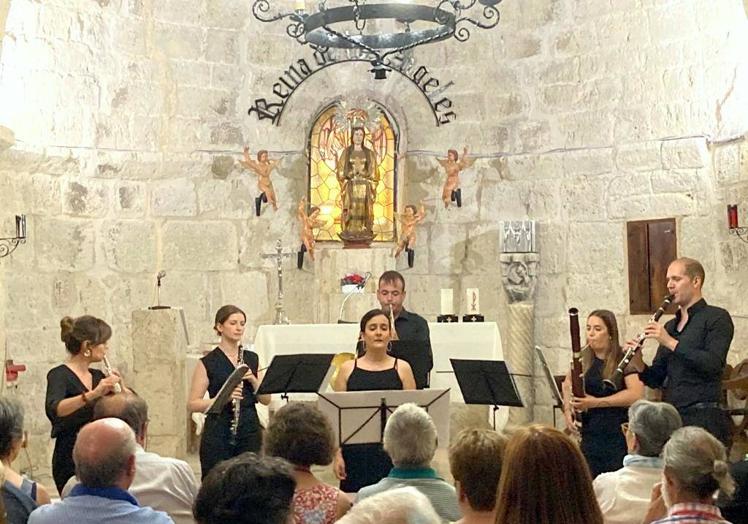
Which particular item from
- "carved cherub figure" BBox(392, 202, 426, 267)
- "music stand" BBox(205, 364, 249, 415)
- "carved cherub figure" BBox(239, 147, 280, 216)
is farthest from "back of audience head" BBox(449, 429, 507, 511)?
"carved cherub figure" BBox(239, 147, 280, 216)

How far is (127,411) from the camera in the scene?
3.62 metres

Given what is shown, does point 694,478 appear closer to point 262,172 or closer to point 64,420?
point 64,420

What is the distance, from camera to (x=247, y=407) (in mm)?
5328

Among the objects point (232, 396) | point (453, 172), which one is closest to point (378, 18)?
point (232, 396)

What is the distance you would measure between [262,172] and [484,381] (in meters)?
4.69

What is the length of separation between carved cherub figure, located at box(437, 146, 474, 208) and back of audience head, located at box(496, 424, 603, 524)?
24.3 ft

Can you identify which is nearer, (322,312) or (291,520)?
(291,520)

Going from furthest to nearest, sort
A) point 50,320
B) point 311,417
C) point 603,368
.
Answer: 1. point 50,320
2. point 603,368
3. point 311,417

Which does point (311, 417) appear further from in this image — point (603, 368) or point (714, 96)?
point (714, 96)

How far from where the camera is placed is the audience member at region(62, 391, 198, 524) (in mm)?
3596

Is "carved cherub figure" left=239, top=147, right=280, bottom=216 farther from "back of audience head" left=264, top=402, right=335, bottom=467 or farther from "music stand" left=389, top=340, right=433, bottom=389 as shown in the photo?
"back of audience head" left=264, top=402, right=335, bottom=467

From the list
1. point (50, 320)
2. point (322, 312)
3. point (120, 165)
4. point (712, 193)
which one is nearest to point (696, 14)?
point (712, 193)

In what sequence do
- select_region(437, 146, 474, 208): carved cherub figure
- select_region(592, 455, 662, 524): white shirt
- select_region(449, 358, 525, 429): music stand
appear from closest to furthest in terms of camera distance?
select_region(592, 455, 662, 524): white shirt, select_region(449, 358, 525, 429): music stand, select_region(437, 146, 474, 208): carved cherub figure

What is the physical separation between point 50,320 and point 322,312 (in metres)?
2.33
